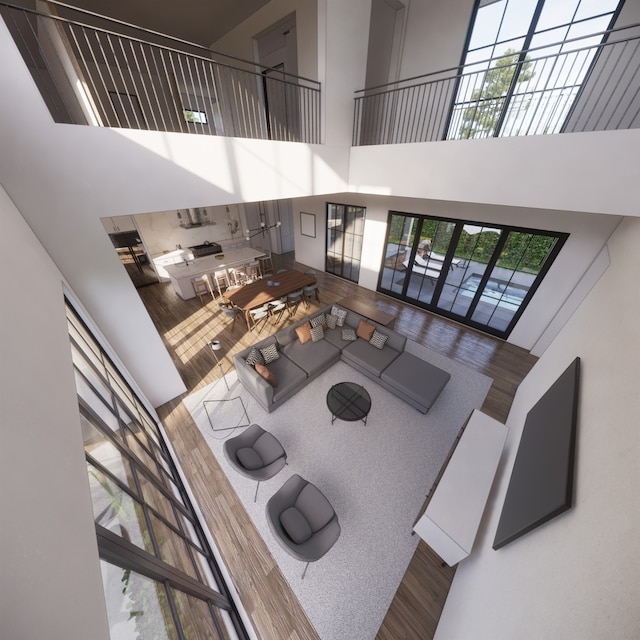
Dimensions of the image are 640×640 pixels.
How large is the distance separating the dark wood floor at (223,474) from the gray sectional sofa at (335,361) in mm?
1041

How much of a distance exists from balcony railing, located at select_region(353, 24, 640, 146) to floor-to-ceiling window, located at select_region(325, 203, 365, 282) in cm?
213

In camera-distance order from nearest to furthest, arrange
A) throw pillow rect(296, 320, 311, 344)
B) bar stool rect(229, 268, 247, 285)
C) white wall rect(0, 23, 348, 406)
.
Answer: white wall rect(0, 23, 348, 406) < throw pillow rect(296, 320, 311, 344) < bar stool rect(229, 268, 247, 285)

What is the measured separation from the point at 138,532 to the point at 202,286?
262 inches

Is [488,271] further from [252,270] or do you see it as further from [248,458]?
[252,270]

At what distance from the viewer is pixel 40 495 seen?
2.47 feet

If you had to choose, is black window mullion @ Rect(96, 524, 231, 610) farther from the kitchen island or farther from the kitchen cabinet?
the kitchen cabinet

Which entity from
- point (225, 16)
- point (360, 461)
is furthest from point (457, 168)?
point (225, 16)

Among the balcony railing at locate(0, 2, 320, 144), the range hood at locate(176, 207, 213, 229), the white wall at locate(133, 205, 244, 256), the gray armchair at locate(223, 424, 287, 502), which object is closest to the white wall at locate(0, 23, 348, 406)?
the balcony railing at locate(0, 2, 320, 144)

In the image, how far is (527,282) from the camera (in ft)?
16.8

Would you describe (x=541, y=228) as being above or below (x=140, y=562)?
above

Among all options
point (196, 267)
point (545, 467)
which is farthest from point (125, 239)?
point (545, 467)

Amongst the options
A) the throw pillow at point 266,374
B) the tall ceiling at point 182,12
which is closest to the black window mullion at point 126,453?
the throw pillow at point 266,374

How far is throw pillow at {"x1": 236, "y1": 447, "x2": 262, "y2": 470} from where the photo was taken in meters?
3.10

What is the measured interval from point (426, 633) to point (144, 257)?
980 cm
